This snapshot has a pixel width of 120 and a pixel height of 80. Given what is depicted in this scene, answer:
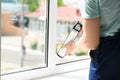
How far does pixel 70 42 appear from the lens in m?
1.23

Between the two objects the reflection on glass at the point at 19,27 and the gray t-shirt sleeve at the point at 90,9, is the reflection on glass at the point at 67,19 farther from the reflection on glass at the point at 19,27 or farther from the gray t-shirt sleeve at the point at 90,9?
the gray t-shirt sleeve at the point at 90,9

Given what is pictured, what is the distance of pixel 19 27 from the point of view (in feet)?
5.15

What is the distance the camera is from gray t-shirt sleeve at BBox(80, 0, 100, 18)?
1023 mm

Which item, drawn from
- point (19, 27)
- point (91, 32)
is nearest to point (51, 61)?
point (19, 27)

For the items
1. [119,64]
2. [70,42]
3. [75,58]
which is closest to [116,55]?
[119,64]

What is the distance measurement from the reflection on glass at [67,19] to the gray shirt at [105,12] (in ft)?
2.13

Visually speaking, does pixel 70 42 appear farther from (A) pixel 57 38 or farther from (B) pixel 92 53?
(A) pixel 57 38

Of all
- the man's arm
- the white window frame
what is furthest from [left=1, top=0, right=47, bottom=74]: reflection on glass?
the man's arm

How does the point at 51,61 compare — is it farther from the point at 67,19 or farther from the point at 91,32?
the point at 91,32

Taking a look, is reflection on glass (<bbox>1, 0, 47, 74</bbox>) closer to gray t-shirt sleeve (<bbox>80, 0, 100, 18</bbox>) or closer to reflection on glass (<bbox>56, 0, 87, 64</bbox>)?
reflection on glass (<bbox>56, 0, 87, 64</bbox>)

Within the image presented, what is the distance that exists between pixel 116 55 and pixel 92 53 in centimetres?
10

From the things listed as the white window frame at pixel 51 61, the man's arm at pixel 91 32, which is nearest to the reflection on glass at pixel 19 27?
the white window frame at pixel 51 61

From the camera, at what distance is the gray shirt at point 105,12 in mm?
1024

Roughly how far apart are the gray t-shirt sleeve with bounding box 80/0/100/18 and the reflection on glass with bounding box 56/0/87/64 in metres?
0.65
